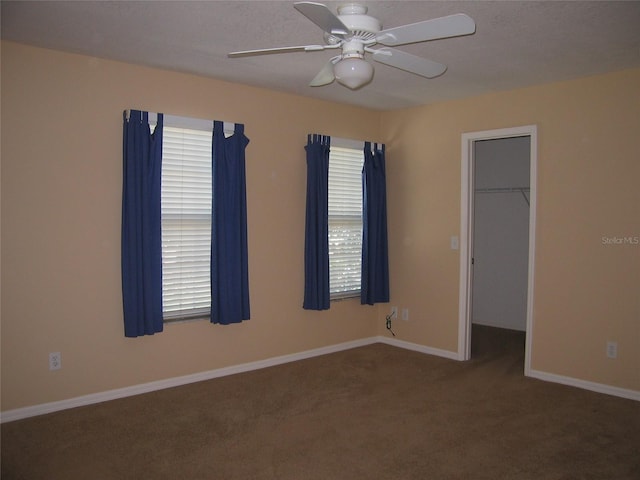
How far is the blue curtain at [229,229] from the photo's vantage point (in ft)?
12.8

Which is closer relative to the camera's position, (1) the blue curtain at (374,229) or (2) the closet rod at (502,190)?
(1) the blue curtain at (374,229)

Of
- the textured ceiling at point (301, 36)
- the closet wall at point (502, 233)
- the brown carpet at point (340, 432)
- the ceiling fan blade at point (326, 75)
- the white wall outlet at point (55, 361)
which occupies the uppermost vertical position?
the textured ceiling at point (301, 36)

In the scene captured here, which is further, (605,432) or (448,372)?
(448,372)

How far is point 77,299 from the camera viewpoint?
342 centimetres

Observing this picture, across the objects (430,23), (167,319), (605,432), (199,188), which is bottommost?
(605,432)

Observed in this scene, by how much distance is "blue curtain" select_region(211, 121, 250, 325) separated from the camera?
3.91 m

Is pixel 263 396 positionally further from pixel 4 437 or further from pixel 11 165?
pixel 11 165

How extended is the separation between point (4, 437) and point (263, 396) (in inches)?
64.3

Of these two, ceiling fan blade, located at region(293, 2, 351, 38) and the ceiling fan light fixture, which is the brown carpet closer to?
the ceiling fan light fixture

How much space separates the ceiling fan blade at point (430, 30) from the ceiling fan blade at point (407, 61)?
129mm

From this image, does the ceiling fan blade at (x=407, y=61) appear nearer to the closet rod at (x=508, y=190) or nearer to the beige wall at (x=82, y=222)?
the beige wall at (x=82, y=222)

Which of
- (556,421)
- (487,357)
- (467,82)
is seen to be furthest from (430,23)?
(487,357)

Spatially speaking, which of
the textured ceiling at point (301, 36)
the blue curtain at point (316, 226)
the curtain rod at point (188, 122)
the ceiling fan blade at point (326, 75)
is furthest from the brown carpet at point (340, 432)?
the textured ceiling at point (301, 36)

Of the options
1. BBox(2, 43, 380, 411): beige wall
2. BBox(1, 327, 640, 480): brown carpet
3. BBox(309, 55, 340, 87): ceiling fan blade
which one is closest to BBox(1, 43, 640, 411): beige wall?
BBox(2, 43, 380, 411): beige wall
